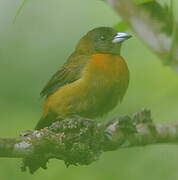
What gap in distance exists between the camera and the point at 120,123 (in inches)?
122

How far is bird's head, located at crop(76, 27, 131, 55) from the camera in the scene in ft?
15.1

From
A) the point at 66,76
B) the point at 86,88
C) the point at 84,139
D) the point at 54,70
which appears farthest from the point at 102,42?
the point at 84,139

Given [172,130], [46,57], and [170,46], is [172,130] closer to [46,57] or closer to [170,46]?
[170,46]

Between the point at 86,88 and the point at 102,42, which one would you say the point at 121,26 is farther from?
the point at 102,42

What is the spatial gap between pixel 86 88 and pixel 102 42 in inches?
29.4

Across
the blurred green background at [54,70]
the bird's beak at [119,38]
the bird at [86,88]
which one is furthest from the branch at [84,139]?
the bird's beak at [119,38]

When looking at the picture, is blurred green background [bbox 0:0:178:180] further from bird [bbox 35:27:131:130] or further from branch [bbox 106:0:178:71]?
branch [bbox 106:0:178:71]

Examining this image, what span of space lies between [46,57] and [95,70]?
4.74 ft

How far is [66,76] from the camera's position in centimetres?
430

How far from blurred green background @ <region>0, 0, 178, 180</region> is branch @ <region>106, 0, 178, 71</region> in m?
0.46

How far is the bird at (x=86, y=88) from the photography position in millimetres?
4039

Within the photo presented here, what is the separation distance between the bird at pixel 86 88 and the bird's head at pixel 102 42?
104 mm

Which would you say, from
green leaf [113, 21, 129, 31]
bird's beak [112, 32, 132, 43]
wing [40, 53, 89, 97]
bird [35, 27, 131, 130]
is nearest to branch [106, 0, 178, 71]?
green leaf [113, 21, 129, 31]

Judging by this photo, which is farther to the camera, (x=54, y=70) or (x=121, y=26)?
(x=54, y=70)
